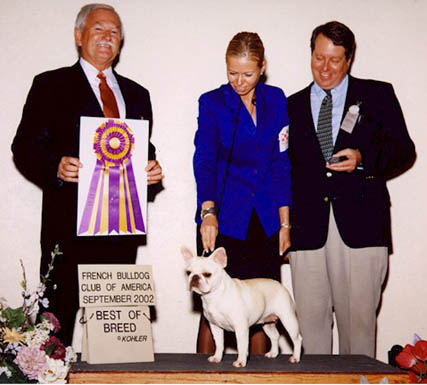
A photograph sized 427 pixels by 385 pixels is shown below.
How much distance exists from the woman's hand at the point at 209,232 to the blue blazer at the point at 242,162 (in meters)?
0.13

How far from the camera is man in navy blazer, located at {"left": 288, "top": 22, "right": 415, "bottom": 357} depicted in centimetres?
233

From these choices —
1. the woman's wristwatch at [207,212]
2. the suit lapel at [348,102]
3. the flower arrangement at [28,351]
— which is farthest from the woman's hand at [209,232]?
the suit lapel at [348,102]

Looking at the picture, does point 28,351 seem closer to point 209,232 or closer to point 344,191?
point 209,232

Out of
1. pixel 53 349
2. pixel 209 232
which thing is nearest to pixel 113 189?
pixel 209 232

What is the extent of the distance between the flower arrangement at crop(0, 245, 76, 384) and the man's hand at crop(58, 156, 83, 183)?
0.56m

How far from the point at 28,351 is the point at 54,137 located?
0.93 m

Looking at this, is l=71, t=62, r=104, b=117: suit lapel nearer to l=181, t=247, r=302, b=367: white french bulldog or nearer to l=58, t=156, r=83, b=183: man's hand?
l=58, t=156, r=83, b=183: man's hand

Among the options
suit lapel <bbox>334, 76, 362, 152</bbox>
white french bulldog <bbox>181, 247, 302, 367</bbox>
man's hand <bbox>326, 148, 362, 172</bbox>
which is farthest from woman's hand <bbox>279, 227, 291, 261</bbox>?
suit lapel <bbox>334, 76, 362, 152</bbox>

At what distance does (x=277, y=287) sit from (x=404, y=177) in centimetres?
145

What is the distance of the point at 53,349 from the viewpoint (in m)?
1.70

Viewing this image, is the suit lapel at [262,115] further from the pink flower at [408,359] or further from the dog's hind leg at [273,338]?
the pink flower at [408,359]

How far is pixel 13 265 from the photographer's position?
289 centimetres

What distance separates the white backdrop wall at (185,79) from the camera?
2893 millimetres

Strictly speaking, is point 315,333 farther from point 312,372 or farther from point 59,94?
point 59,94
